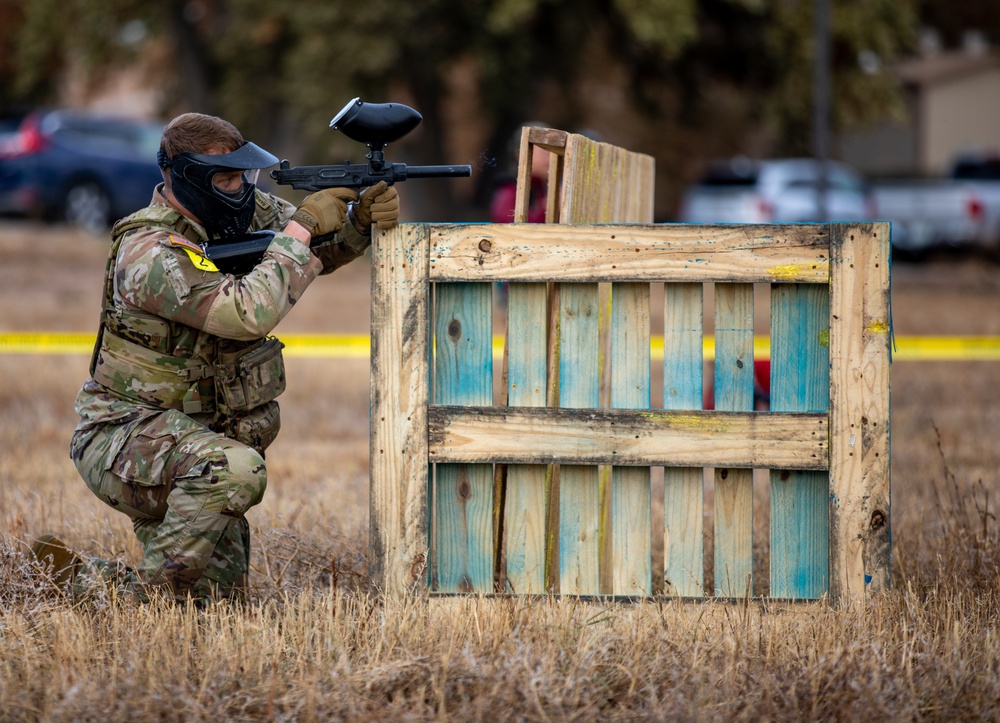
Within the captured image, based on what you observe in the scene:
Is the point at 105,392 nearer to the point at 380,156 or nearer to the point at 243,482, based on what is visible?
the point at 243,482

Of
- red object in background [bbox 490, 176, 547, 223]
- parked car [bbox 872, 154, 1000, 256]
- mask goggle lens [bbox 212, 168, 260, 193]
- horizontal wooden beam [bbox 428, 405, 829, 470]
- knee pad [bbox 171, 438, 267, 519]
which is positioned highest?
parked car [bbox 872, 154, 1000, 256]

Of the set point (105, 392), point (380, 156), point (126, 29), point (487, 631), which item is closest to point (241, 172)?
point (380, 156)

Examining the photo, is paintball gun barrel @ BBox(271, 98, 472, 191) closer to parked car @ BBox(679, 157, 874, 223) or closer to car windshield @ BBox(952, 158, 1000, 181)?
parked car @ BBox(679, 157, 874, 223)

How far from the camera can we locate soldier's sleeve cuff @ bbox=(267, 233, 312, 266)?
3.76 metres

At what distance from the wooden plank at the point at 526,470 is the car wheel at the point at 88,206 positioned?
14.4 metres

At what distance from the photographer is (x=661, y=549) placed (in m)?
4.96

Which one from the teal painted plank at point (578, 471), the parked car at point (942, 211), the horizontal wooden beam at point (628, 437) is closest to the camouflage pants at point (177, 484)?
the horizontal wooden beam at point (628, 437)

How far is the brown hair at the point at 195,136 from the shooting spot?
3.83m

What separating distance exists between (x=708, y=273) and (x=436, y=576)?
4.23 ft

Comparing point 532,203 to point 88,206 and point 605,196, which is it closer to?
point 605,196

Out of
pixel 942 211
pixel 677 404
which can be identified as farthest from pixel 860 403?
pixel 942 211

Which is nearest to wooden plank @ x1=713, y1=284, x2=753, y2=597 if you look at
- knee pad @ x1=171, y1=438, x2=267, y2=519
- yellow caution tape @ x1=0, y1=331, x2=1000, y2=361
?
knee pad @ x1=171, y1=438, x2=267, y2=519

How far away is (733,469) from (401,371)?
1090 millimetres

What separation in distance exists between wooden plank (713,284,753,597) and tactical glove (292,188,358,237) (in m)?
1.24
